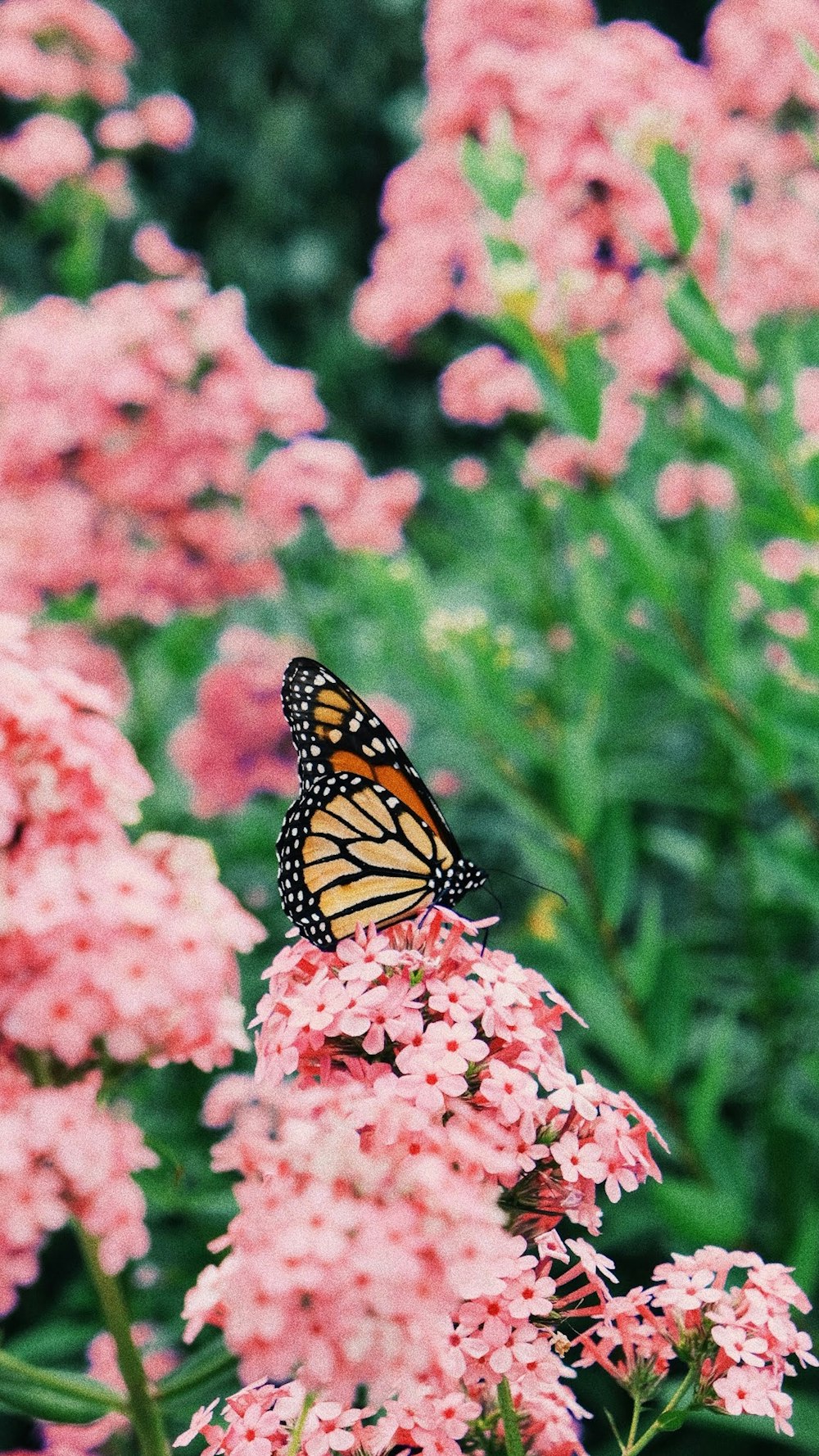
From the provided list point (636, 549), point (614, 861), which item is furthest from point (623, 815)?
point (636, 549)

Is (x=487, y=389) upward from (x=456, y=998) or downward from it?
upward

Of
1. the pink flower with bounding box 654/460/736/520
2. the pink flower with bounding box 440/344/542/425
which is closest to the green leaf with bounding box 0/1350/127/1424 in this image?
the pink flower with bounding box 440/344/542/425

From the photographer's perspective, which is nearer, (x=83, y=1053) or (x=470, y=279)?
(x=83, y=1053)

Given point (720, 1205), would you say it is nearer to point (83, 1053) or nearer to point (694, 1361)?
point (694, 1361)

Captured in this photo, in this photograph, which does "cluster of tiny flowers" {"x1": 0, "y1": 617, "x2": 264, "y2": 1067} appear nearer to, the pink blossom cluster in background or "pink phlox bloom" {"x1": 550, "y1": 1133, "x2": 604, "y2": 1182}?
the pink blossom cluster in background

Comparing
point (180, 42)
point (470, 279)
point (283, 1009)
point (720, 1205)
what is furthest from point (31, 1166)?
point (180, 42)

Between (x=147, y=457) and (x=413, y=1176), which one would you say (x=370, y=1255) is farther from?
(x=147, y=457)

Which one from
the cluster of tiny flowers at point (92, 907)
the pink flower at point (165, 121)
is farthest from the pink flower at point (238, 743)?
the cluster of tiny flowers at point (92, 907)
